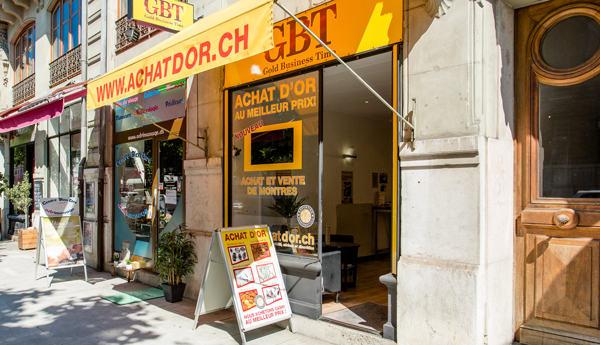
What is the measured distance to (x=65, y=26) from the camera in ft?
41.2

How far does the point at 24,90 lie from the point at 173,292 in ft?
41.2

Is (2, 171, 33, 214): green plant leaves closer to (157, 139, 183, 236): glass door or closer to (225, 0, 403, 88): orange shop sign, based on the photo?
(157, 139, 183, 236): glass door

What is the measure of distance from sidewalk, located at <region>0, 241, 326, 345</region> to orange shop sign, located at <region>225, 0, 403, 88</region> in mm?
3474

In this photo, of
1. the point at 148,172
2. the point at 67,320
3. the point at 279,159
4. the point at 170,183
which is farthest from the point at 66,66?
the point at 279,159

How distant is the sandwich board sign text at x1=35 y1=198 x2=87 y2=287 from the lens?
853 centimetres

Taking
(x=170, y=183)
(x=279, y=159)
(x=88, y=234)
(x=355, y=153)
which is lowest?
(x=88, y=234)

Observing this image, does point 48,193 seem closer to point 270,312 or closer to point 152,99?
point 152,99

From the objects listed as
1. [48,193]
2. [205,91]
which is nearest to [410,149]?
[205,91]

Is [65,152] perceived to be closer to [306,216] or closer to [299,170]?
[299,170]

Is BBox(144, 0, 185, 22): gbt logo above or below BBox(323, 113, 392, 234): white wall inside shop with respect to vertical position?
above

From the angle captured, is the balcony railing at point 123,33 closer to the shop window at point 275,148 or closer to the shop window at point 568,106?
the shop window at point 275,148

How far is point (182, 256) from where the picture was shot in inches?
273

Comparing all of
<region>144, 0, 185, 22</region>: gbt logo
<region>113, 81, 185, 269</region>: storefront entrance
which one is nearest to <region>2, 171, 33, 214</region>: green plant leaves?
<region>113, 81, 185, 269</region>: storefront entrance

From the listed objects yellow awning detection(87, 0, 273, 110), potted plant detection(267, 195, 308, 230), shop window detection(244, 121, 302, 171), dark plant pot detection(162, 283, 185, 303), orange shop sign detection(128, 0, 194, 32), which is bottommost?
dark plant pot detection(162, 283, 185, 303)
